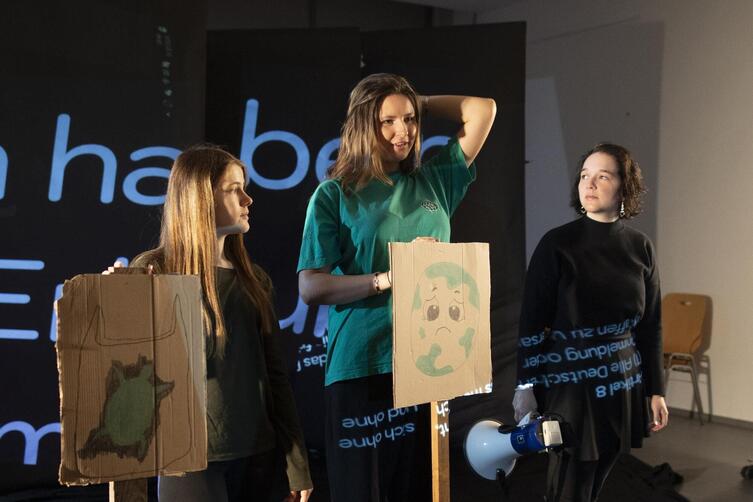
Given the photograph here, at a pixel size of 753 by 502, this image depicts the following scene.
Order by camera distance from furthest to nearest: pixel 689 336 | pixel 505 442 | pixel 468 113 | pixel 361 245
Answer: pixel 689 336, pixel 505 442, pixel 468 113, pixel 361 245

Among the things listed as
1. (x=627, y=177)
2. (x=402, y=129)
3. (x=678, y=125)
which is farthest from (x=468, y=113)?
(x=678, y=125)

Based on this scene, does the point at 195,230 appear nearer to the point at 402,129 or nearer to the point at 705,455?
the point at 402,129

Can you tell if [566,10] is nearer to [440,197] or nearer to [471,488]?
[471,488]

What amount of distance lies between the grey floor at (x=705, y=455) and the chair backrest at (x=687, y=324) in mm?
521

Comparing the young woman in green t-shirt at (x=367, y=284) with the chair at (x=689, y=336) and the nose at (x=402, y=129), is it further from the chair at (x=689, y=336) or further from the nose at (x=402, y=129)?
the chair at (x=689, y=336)

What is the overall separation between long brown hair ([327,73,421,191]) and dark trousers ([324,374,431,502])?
425 millimetres

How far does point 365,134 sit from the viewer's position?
5.54 feet

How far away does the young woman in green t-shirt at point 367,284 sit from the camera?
5.37 ft

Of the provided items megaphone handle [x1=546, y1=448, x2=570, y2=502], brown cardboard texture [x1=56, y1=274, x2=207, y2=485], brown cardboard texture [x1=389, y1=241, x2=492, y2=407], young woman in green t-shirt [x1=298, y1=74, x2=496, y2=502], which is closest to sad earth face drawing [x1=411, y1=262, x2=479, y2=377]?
brown cardboard texture [x1=389, y1=241, x2=492, y2=407]

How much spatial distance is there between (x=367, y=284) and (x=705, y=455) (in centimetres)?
358

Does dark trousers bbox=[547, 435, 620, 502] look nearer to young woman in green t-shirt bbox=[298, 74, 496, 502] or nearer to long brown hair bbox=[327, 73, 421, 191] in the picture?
young woman in green t-shirt bbox=[298, 74, 496, 502]

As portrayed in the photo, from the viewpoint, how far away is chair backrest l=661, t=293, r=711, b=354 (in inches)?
211

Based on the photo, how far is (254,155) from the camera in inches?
153

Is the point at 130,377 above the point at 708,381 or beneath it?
above
